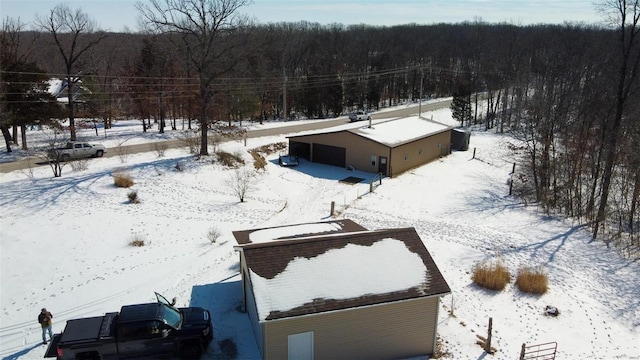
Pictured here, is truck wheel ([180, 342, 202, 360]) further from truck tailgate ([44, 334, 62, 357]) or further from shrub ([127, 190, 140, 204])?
shrub ([127, 190, 140, 204])

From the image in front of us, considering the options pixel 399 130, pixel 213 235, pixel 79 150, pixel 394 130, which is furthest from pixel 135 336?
pixel 399 130

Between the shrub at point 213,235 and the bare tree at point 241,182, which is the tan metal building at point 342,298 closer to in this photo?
the shrub at point 213,235

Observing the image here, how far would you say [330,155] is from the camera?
123 ft

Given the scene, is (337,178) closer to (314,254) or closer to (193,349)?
(314,254)

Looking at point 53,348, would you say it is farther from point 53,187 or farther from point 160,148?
point 160,148

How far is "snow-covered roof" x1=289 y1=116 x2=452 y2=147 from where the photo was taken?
36156mm

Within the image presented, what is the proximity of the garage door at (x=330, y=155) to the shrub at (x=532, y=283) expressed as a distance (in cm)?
2002

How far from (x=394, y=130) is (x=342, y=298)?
28.5 m

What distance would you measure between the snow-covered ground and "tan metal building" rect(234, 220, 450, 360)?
64.9 inches

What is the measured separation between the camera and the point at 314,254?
1443cm

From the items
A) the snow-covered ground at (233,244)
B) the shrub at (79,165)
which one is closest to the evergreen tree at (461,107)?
the snow-covered ground at (233,244)

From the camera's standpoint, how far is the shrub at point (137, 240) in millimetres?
20516

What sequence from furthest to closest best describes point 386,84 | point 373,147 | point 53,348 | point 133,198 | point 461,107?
point 386,84, point 461,107, point 373,147, point 133,198, point 53,348

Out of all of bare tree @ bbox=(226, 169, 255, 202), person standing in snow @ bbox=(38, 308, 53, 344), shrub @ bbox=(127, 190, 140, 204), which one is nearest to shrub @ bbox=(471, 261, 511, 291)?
bare tree @ bbox=(226, 169, 255, 202)
